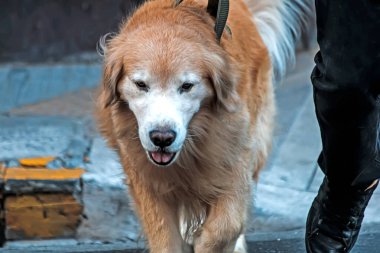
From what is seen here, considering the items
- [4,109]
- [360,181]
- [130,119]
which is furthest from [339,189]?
[4,109]

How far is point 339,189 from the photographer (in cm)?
346

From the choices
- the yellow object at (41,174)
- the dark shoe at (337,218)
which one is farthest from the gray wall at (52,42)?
the dark shoe at (337,218)

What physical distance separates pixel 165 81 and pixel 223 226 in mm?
667

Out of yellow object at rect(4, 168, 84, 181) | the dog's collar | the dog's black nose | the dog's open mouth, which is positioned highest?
the dog's collar

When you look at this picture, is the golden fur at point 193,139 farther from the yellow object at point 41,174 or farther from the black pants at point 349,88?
the yellow object at point 41,174

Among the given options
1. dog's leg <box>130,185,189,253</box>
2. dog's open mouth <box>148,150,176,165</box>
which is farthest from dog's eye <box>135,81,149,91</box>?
dog's leg <box>130,185,189,253</box>

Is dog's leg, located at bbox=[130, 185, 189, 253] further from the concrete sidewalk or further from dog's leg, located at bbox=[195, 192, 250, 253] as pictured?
the concrete sidewalk

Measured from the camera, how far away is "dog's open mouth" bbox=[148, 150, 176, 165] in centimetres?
318

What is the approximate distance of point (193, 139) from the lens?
3457 mm

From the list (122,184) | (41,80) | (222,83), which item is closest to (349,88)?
(222,83)

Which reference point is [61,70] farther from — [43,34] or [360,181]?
[360,181]

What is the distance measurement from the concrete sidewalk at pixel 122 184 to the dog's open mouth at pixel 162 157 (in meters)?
0.79

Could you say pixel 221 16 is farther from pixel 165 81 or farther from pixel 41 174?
pixel 41 174

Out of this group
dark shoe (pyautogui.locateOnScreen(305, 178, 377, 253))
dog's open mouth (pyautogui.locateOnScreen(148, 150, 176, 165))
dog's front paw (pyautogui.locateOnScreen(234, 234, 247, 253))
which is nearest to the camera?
dog's open mouth (pyautogui.locateOnScreen(148, 150, 176, 165))
